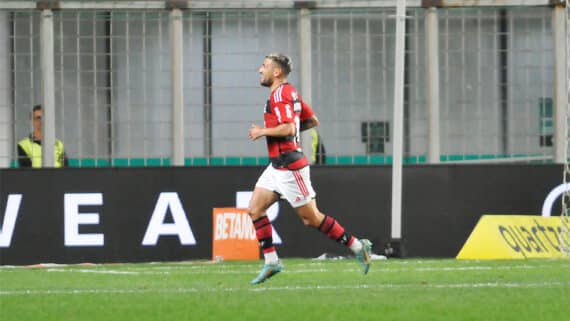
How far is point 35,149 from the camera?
783 inches

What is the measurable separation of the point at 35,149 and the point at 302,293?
30.4ft

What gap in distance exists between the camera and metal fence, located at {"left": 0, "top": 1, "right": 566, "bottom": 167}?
19703 mm

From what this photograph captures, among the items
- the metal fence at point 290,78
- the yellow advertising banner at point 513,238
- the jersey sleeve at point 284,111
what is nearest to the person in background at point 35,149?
the metal fence at point 290,78

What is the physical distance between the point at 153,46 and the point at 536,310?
435 inches

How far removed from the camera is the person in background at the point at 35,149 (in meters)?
19.8

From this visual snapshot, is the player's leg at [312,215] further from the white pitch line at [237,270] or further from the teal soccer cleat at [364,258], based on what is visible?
the white pitch line at [237,270]

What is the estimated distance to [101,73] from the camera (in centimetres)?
1966

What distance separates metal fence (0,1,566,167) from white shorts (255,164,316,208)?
6270 mm

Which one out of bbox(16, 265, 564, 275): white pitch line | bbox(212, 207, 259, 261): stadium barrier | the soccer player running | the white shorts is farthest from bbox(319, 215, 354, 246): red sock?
bbox(212, 207, 259, 261): stadium barrier

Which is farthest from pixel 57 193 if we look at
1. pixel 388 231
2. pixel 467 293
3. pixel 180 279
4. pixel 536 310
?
pixel 536 310

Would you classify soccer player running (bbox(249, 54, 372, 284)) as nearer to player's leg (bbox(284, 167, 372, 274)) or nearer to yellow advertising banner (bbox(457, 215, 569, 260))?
player's leg (bbox(284, 167, 372, 274))

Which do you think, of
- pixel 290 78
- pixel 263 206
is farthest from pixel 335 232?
pixel 290 78

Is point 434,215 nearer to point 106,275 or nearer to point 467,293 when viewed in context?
point 106,275

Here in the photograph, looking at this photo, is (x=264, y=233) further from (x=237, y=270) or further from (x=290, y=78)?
(x=290, y=78)
